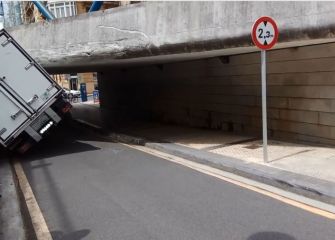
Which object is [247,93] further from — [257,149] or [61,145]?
[61,145]

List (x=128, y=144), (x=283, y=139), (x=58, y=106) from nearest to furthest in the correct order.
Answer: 1. (x=283, y=139)
2. (x=58, y=106)
3. (x=128, y=144)

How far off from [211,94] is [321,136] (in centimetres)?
430

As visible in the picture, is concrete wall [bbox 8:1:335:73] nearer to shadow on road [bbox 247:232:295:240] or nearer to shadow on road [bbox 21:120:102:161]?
shadow on road [bbox 21:120:102:161]

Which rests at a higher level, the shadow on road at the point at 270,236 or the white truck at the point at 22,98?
the white truck at the point at 22,98

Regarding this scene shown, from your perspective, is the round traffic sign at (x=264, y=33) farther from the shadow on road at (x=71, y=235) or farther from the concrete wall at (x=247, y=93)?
the shadow on road at (x=71, y=235)

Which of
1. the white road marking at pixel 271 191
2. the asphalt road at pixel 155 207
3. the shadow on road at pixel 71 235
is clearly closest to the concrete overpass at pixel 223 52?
the white road marking at pixel 271 191

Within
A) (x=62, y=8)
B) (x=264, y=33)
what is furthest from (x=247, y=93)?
(x=62, y=8)

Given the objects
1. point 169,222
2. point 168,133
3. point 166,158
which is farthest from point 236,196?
point 168,133

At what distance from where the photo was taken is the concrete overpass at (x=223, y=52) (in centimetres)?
796

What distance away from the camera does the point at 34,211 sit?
19.3 ft

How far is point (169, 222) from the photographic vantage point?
5051 mm

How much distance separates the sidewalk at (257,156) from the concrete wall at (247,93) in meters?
0.47

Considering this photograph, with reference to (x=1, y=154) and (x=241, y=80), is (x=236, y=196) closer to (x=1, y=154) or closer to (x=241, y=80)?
(x=241, y=80)

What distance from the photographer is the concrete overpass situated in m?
7.96
